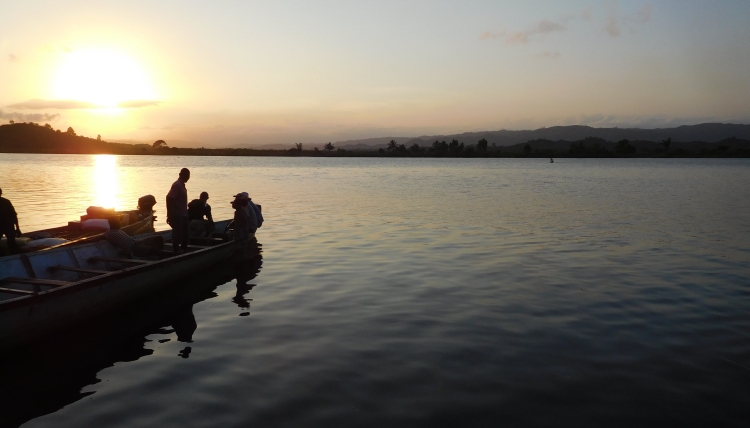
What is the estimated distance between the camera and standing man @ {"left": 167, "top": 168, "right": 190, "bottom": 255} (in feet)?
53.4

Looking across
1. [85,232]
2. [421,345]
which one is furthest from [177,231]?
[421,345]

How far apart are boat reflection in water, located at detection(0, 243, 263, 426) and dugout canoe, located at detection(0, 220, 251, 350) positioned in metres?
0.33

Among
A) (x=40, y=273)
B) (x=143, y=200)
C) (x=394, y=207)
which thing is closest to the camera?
(x=40, y=273)

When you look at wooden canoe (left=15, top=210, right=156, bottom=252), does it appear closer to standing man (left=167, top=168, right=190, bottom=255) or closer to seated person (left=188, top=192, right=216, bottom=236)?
standing man (left=167, top=168, right=190, bottom=255)

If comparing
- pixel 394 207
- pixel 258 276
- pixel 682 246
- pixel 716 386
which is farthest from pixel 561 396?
pixel 394 207

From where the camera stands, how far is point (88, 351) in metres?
10.7

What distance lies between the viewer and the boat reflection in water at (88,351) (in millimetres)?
8508

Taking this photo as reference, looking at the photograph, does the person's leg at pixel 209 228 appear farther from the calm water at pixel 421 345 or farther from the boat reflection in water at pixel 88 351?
the boat reflection in water at pixel 88 351

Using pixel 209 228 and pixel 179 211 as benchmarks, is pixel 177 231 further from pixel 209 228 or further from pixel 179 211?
pixel 209 228

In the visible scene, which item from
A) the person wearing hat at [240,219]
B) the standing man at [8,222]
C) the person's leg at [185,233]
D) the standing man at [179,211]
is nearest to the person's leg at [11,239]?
the standing man at [8,222]

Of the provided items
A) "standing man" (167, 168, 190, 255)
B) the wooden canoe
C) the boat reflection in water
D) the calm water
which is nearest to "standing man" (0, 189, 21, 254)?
the wooden canoe

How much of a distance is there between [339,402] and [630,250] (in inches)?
675

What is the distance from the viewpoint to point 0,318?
30.9 feet

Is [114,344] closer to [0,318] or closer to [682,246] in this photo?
[0,318]
